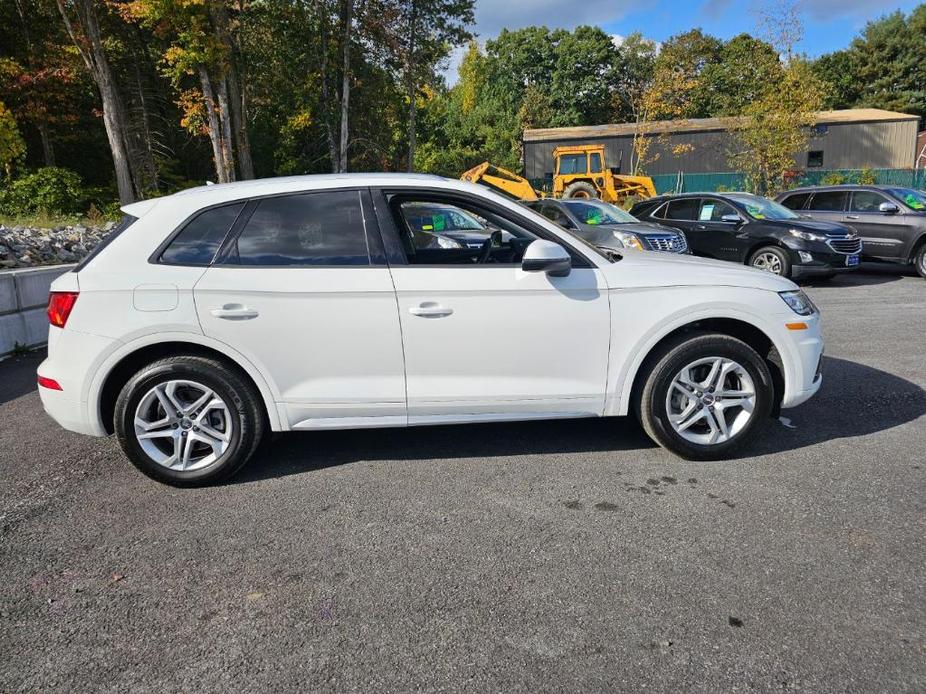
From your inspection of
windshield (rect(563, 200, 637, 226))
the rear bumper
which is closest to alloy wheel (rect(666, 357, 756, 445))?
the rear bumper

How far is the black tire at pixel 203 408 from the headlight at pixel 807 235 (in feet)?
33.5

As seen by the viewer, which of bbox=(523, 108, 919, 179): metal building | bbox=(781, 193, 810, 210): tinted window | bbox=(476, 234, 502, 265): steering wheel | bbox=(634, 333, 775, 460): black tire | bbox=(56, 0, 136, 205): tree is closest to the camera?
bbox=(634, 333, 775, 460): black tire

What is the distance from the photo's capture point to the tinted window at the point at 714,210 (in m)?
12.0

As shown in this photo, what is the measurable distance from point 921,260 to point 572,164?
54.0 feet

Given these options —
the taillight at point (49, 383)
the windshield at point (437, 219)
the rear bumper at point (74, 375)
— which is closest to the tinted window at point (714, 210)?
the windshield at point (437, 219)

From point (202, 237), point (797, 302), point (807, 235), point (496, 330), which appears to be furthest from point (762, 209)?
point (202, 237)

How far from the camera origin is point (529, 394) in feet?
12.2

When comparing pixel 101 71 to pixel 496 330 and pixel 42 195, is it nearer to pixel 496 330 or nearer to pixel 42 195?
pixel 42 195

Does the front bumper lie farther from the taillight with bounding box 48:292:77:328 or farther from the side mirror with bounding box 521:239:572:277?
the taillight with bounding box 48:292:77:328

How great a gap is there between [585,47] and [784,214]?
191 ft

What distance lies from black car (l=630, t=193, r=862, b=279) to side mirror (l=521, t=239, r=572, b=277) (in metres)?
8.61

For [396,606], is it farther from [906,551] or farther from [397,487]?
[906,551]

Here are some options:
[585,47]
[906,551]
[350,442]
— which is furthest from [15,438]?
[585,47]

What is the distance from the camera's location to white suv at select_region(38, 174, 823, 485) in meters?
3.52
